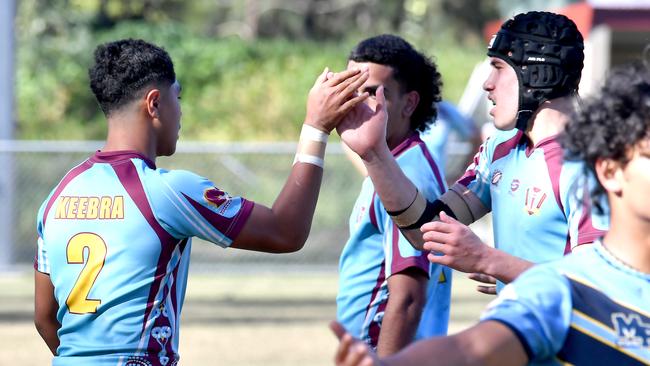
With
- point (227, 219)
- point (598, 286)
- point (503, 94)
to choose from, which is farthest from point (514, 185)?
point (598, 286)

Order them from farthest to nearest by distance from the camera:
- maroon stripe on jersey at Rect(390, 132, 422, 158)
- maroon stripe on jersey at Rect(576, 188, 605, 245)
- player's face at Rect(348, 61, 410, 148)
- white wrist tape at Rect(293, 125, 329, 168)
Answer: player's face at Rect(348, 61, 410, 148)
maroon stripe on jersey at Rect(390, 132, 422, 158)
white wrist tape at Rect(293, 125, 329, 168)
maroon stripe on jersey at Rect(576, 188, 605, 245)

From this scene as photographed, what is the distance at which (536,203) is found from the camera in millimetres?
3604

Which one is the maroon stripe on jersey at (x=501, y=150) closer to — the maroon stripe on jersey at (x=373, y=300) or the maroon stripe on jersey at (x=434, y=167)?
the maroon stripe on jersey at (x=434, y=167)

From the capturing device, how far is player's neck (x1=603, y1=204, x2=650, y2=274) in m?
2.51

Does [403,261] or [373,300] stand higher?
[403,261]

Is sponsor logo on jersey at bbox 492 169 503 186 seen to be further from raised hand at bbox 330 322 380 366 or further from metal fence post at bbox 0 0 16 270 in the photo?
metal fence post at bbox 0 0 16 270

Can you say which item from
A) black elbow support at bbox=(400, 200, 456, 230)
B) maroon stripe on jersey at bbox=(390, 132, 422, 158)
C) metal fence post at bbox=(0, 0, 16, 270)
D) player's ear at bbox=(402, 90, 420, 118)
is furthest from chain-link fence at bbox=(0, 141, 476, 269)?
black elbow support at bbox=(400, 200, 456, 230)

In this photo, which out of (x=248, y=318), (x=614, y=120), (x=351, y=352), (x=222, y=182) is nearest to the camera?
(x=351, y=352)

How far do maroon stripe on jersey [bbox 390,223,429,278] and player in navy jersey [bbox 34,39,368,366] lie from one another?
0.63 metres

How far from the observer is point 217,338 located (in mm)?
9500

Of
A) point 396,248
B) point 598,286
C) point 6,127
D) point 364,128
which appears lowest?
point 6,127

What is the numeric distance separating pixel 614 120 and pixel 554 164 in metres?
1.13

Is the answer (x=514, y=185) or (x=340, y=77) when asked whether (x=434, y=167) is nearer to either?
(x=514, y=185)

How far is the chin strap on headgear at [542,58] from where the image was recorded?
3717 mm
